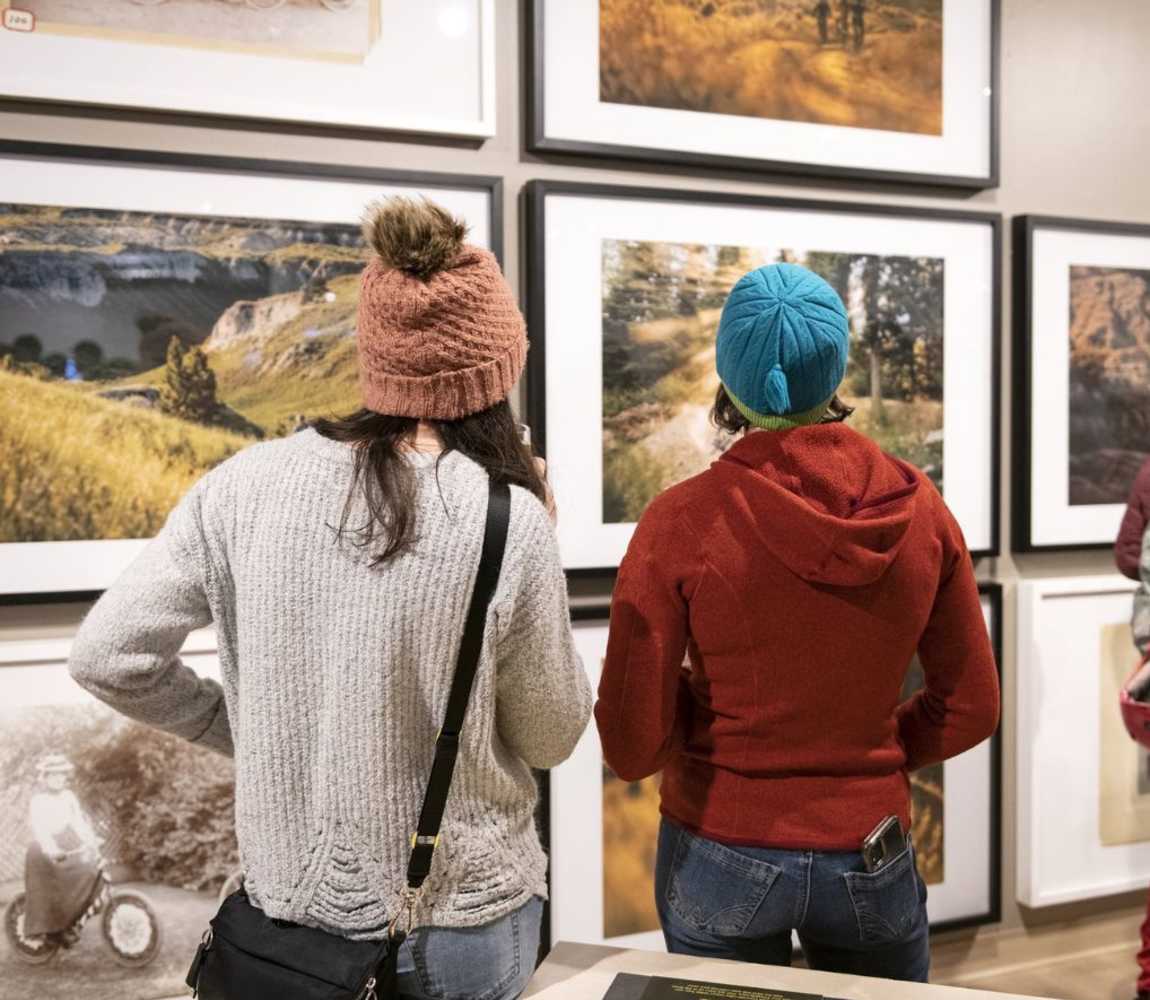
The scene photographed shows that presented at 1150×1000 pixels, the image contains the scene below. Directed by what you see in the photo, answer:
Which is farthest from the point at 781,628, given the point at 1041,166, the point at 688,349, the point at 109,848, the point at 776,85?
the point at 1041,166

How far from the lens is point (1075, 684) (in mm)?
2512

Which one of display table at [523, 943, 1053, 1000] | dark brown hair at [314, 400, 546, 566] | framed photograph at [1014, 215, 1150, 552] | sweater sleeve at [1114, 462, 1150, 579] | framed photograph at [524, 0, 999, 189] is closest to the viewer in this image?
dark brown hair at [314, 400, 546, 566]

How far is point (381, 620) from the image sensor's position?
1.08 metres

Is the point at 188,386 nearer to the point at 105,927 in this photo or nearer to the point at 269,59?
the point at 269,59

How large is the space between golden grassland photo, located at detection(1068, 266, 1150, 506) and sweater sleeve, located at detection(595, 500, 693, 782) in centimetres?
152

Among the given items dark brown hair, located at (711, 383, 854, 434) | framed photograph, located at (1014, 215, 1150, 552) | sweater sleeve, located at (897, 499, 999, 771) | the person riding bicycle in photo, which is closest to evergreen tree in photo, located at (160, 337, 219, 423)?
the person riding bicycle in photo

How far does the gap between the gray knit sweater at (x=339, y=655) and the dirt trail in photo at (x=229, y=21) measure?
102cm

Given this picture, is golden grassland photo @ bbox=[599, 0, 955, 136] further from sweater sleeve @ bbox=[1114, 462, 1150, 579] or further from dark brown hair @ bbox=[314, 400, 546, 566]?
dark brown hair @ bbox=[314, 400, 546, 566]

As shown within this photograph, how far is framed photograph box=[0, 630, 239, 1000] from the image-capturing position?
1.81 metres

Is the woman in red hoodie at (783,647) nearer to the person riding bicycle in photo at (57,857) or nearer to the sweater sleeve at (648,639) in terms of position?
the sweater sleeve at (648,639)

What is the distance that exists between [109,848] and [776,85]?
1.80m

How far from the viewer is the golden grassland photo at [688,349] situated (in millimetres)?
2113

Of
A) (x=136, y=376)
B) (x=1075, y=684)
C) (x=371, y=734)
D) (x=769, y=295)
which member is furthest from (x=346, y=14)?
(x=1075, y=684)

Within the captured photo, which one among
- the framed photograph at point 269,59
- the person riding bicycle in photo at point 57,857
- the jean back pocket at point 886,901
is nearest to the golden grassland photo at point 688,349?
the framed photograph at point 269,59
